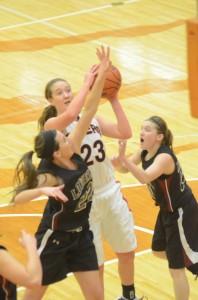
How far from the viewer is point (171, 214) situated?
24.4 feet

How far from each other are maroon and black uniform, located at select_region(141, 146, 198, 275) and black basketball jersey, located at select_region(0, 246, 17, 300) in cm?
196

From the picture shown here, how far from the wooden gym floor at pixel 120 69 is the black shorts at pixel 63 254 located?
1.29m

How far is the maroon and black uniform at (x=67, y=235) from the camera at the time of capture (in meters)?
6.66

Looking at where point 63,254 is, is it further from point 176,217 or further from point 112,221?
point 176,217

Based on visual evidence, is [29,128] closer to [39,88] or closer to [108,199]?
[39,88]

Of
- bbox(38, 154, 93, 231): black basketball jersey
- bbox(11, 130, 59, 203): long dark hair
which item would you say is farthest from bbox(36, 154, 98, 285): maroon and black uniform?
bbox(11, 130, 59, 203): long dark hair

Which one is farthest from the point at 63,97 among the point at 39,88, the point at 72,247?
the point at 39,88

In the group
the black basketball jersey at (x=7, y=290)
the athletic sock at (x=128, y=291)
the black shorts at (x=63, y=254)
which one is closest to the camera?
the black basketball jersey at (x=7, y=290)

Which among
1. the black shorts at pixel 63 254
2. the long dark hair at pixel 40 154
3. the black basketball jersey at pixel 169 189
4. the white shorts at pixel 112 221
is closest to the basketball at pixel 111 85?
the black basketball jersey at pixel 169 189

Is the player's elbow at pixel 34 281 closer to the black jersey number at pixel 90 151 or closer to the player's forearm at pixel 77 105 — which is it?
the player's forearm at pixel 77 105

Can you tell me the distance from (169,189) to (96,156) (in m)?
0.69

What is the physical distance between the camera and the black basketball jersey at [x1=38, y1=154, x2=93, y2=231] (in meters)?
6.59

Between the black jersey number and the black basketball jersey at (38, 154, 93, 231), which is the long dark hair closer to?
the black basketball jersey at (38, 154, 93, 231)

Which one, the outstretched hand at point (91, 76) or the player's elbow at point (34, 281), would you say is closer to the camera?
the player's elbow at point (34, 281)
